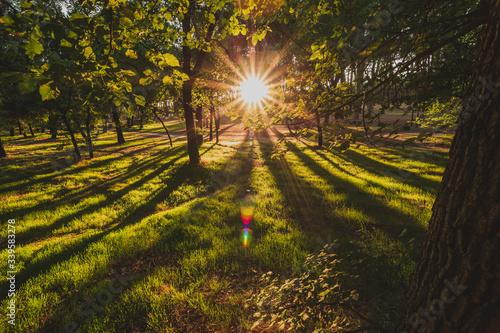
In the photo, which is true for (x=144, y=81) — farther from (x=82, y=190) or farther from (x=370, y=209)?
(x=82, y=190)

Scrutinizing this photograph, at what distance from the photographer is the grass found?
2.68 meters

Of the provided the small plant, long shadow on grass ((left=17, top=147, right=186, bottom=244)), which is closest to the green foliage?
the small plant

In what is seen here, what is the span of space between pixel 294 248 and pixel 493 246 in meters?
3.09

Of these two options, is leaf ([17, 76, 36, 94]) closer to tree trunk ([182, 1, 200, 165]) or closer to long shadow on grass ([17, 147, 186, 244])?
long shadow on grass ([17, 147, 186, 244])

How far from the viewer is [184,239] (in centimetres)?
429

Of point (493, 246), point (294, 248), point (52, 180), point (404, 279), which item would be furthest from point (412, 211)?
point (52, 180)

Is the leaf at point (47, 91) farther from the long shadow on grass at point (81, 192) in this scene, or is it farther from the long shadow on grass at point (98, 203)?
the long shadow on grass at point (81, 192)

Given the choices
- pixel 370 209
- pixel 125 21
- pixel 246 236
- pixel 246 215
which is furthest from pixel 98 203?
pixel 370 209

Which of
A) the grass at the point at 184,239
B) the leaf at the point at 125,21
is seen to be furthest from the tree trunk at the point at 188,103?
the leaf at the point at 125,21

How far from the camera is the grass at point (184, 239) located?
268 cm

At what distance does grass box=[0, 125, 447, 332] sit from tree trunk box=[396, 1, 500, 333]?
1106 millimetres

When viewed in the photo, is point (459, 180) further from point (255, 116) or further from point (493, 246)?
point (255, 116)

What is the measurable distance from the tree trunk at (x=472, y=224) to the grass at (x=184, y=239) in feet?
3.63

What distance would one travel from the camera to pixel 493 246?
981 mm
